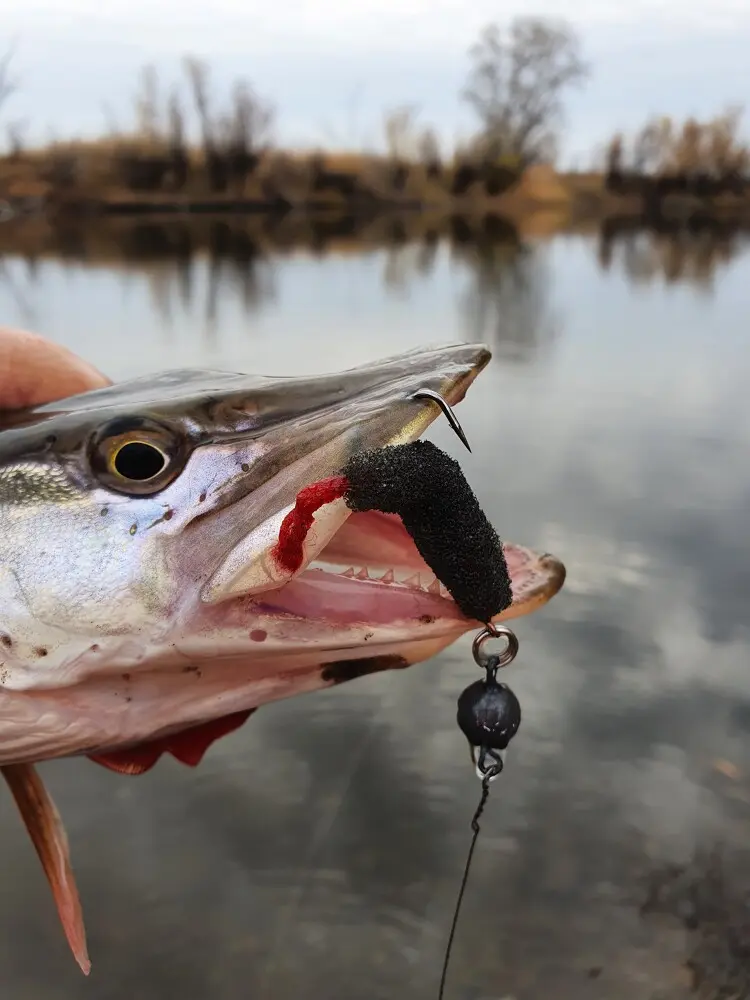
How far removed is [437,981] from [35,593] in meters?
1.64

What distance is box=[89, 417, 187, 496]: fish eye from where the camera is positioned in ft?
3.93

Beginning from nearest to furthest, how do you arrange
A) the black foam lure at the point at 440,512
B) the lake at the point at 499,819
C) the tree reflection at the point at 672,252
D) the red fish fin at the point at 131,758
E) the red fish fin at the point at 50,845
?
the black foam lure at the point at 440,512 → the red fish fin at the point at 131,758 → the red fish fin at the point at 50,845 → the lake at the point at 499,819 → the tree reflection at the point at 672,252

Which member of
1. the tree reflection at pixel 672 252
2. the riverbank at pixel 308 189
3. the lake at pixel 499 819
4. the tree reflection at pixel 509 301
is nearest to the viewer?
the lake at pixel 499 819

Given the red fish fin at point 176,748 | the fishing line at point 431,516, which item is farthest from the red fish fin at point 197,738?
the fishing line at point 431,516

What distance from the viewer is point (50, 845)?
5.38 ft

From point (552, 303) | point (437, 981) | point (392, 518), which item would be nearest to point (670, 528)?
point (437, 981)

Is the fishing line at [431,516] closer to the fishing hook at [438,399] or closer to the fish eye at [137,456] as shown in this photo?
the fishing hook at [438,399]

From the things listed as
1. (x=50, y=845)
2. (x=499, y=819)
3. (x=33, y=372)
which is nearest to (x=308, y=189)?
(x=499, y=819)

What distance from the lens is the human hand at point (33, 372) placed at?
171 cm

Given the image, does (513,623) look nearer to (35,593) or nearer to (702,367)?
(35,593)

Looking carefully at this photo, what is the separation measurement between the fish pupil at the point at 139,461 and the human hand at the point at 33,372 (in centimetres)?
58

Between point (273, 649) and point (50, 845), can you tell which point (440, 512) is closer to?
point (273, 649)

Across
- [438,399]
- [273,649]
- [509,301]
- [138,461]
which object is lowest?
[509,301]

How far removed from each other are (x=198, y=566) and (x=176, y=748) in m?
0.52
